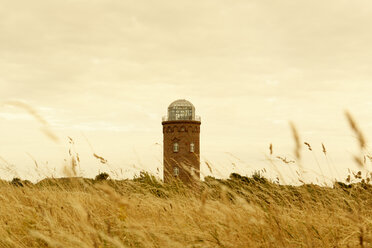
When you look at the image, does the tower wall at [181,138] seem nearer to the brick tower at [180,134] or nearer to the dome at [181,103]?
the brick tower at [180,134]

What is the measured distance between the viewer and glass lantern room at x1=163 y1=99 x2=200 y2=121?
44062mm

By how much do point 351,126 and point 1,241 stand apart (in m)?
2.70

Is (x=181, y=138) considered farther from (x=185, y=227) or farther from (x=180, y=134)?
(x=185, y=227)

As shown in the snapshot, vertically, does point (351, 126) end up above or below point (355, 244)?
above

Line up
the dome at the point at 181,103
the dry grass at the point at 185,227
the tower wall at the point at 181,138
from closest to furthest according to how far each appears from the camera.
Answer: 1. the dry grass at the point at 185,227
2. the tower wall at the point at 181,138
3. the dome at the point at 181,103

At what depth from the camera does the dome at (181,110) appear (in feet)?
145

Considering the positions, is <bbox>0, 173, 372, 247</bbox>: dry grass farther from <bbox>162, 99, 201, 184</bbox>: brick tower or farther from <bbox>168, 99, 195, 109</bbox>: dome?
<bbox>168, 99, 195, 109</bbox>: dome

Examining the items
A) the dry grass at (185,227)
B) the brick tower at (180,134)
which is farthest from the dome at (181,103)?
the dry grass at (185,227)

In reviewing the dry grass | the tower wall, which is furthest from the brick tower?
the dry grass

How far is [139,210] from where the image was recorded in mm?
4500

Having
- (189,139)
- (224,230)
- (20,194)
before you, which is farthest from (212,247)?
(189,139)

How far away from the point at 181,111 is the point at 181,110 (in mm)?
166

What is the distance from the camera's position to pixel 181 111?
44406 millimetres

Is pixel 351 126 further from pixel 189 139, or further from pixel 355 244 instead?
pixel 189 139
